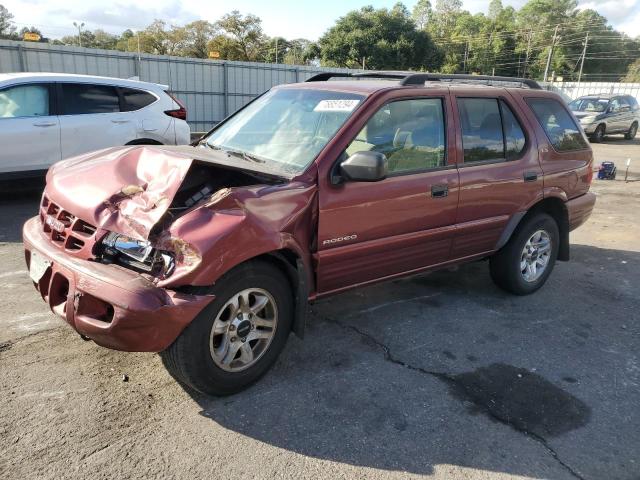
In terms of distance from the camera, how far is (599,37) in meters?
81.8

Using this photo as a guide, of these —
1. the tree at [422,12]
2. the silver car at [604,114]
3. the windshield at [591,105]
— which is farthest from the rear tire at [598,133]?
the tree at [422,12]

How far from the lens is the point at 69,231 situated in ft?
9.85

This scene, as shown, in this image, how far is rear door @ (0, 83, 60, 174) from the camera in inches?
267

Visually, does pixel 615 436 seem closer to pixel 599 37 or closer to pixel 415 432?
pixel 415 432

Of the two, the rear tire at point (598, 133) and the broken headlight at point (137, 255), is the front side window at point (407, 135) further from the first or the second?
the rear tire at point (598, 133)

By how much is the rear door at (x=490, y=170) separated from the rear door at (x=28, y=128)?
5.58m

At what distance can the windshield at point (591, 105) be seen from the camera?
20281 millimetres

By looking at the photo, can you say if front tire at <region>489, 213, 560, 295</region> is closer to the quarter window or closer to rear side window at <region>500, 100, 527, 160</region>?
rear side window at <region>500, 100, 527, 160</region>

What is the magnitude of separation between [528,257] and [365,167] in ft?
8.13

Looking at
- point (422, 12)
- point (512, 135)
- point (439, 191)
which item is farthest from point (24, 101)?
point (422, 12)

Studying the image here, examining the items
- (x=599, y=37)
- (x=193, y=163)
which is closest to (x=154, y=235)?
(x=193, y=163)

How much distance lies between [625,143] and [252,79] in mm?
15031

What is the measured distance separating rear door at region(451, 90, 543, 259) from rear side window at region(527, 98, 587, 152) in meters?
0.30

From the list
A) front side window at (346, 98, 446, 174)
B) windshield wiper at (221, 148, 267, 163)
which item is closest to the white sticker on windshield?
front side window at (346, 98, 446, 174)
